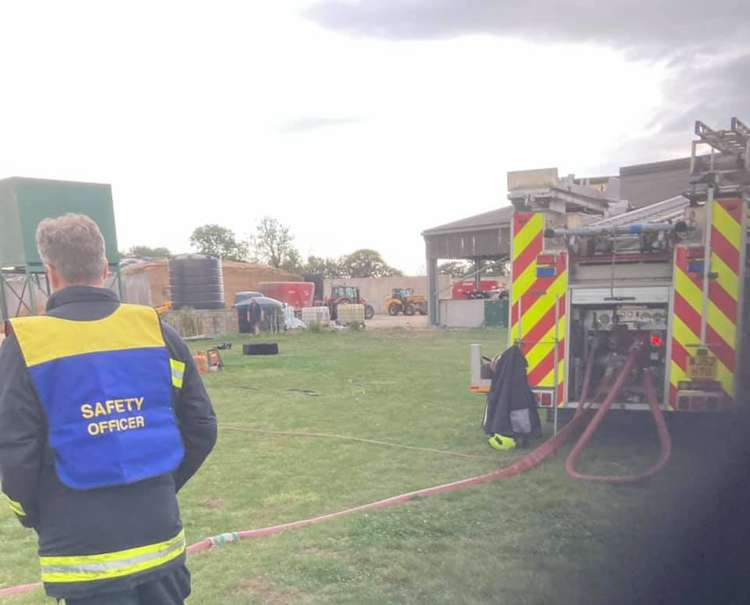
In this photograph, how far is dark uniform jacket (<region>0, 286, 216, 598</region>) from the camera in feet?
5.74

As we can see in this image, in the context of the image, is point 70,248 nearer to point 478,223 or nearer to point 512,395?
point 512,395

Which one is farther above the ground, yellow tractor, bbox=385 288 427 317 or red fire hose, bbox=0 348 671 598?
red fire hose, bbox=0 348 671 598

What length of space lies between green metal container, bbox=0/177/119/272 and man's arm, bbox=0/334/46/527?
13.4m

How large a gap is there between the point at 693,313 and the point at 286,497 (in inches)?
146

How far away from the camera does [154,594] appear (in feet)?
6.30

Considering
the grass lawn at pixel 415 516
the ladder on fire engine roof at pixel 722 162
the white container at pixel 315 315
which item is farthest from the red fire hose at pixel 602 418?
the white container at pixel 315 315

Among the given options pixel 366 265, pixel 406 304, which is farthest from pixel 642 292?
pixel 366 265

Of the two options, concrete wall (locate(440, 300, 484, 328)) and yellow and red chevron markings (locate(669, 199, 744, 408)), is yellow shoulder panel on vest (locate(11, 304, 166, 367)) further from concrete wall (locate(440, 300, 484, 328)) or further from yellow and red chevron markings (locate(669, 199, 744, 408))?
concrete wall (locate(440, 300, 484, 328))

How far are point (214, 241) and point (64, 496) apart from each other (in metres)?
74.0

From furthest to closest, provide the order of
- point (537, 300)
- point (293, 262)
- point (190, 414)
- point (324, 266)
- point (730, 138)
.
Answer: point (324, 266) → point (293, 262) → point (537, 300) → point (730, 138) → point (190, 414)

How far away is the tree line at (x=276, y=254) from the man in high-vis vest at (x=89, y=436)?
57.2m

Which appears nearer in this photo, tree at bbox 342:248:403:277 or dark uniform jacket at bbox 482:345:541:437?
dark uniform jacket at bbox 482:345:541:437

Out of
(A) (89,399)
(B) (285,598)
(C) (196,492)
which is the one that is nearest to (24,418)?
(A) (89,399)

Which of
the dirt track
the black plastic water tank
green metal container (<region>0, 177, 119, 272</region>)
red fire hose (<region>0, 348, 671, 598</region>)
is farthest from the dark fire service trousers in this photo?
the dirt track
